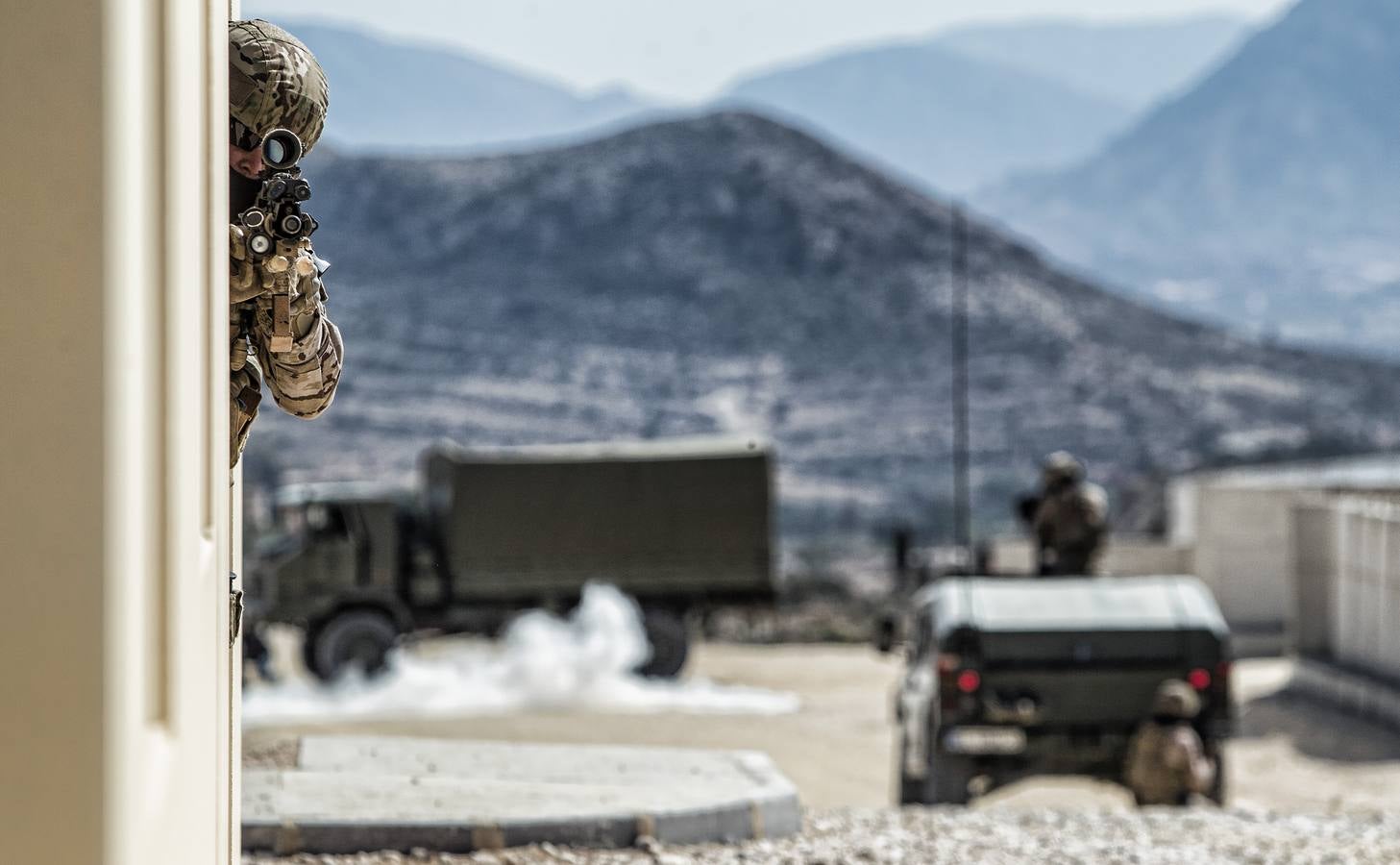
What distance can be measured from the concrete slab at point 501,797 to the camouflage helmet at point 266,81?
9.08 ft

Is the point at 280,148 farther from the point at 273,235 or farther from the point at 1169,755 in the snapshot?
the point at 1169,755

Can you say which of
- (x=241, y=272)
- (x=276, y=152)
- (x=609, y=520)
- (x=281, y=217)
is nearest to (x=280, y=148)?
(x=276, y=152)

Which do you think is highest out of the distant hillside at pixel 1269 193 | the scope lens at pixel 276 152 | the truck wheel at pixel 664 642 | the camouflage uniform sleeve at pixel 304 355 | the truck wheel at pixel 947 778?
the distant hillside at pixel 1269 193

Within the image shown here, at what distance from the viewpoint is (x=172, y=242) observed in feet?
8.38

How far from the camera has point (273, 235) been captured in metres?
3.50

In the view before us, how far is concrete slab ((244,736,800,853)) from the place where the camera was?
19.4ft

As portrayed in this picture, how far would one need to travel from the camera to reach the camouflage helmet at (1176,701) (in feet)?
31.5

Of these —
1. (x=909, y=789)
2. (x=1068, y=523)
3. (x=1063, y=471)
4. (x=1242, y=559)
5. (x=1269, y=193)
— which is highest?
(x=1269, y=193)

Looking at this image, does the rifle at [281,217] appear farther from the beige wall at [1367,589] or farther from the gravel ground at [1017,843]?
the beige wall at [1367,589]

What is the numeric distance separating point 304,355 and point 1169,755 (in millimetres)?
6780

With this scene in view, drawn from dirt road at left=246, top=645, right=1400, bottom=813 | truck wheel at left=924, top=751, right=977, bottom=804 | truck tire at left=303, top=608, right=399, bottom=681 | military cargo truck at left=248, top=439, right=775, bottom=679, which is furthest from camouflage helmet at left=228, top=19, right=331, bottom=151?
military cargo truck at left=248, top=439, right=775, bottom=679

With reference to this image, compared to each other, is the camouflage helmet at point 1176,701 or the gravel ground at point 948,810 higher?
the camouflage helmet at point 1176,701

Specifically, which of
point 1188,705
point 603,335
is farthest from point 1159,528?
point 603,335

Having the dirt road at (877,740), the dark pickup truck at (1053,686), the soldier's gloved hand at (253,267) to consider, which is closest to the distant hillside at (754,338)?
the dirt road at (877,740)
